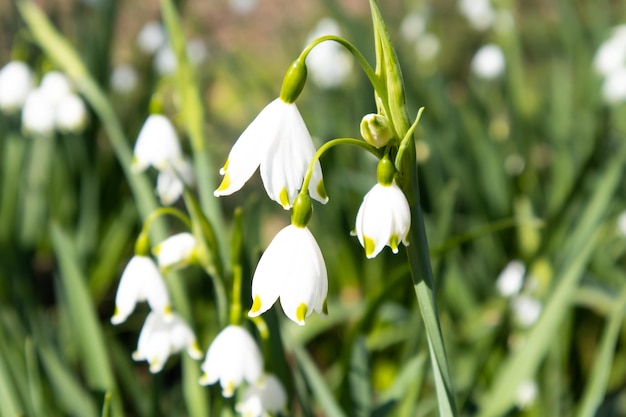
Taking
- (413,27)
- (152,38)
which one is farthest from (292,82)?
(413,27)

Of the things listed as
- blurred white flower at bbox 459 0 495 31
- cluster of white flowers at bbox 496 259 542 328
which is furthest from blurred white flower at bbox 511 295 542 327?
blurred white flower at bbox 459 0 495 31

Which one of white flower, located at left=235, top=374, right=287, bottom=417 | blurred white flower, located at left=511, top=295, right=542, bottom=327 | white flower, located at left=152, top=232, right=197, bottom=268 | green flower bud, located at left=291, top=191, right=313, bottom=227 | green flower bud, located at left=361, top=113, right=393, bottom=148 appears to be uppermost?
green flower bud, located at left=361, top=113, right=393, bottom=148

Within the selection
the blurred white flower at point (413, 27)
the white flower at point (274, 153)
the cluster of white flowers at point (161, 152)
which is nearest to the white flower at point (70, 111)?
the cluster of white flowers at point (161, 152)

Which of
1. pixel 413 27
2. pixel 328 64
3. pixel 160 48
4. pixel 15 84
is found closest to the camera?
pixel 15 84

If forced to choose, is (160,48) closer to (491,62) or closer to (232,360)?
(491,62)

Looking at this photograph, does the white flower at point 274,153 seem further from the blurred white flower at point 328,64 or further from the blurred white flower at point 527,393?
the blurred white flower at point 328,64

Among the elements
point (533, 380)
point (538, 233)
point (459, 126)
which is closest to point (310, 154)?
point (533, 380)

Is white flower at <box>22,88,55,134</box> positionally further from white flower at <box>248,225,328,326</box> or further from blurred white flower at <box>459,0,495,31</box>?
blurred white flower at <box>459,0,495,31</box>
